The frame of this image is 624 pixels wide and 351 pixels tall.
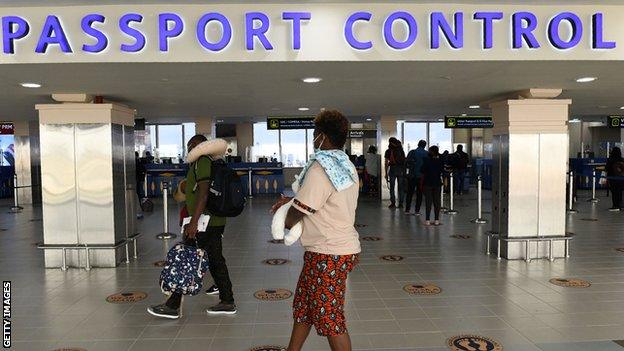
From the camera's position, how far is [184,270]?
3.87m

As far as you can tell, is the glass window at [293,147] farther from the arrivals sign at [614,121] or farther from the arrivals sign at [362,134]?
Result: the arrivals sign at [614,121]

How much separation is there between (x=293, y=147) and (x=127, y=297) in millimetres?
18672

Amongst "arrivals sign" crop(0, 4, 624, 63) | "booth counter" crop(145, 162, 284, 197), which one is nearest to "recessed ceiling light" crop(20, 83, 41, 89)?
"arrivals sign" crop(0, 4, 624, 63)

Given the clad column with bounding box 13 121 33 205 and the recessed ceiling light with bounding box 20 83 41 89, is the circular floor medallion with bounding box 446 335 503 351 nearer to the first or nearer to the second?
the recessed ceiling light with bounding box 20 83 41 89

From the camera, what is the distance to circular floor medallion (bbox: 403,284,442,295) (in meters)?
4.70

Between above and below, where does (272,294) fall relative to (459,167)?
below

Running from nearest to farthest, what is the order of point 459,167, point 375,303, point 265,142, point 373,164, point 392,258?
point 375,303 → point 392,258 → point 373,164 → point 459,167 → point 265,142

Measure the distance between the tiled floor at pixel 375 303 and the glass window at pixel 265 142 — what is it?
15377 millimetres

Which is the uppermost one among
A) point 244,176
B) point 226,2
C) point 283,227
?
point 226,2

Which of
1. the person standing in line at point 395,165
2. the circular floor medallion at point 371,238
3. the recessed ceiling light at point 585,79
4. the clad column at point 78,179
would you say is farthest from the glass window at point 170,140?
the recessed ceiling light at point 585,79

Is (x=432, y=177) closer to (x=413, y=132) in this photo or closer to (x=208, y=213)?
(x=208, y=213)

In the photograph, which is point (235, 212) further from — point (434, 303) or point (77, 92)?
point (77, 92)

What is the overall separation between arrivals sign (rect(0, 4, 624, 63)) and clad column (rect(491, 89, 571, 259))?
1.98 m

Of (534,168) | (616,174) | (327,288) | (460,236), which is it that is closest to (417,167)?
(460,236)
